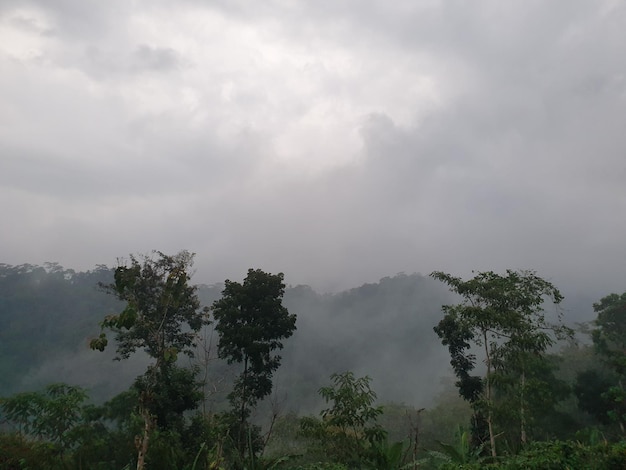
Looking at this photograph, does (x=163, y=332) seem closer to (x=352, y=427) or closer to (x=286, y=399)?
(x=286, y=399)

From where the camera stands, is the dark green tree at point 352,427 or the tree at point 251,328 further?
the tree at point 251,328

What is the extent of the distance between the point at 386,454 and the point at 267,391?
10.6m

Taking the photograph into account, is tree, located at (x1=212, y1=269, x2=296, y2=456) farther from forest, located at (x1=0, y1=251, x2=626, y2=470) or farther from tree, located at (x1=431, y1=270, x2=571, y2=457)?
tree, located at (x1=431, y1=270, x2=571, y2=457)

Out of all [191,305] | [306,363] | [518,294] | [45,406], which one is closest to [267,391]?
[191,305]

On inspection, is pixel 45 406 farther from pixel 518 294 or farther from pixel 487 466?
pixel 518 294

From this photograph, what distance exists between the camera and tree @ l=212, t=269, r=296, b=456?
773 inches

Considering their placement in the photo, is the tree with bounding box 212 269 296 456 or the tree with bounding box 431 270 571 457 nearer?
the tree with bounding box 431 270 571 457

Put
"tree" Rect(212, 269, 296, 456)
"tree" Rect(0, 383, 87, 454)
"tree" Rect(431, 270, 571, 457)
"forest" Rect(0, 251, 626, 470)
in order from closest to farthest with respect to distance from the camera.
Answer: "forest" Rect(0, 251, 626, 470) → "tree" Rect(431, 270, 571, 457) → "tree" Rect(0, 383, 87, 454) → "tree" Rect(212, 269, 296, 456)

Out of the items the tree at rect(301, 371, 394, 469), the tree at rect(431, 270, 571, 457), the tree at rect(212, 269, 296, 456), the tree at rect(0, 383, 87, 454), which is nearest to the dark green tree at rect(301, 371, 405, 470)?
the tree at rect(301, 371, 394, 469)

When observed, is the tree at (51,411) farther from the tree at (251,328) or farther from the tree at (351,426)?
the tree at (351,426)

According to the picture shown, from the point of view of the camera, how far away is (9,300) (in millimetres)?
93625

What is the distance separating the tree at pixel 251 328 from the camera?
19.6 m

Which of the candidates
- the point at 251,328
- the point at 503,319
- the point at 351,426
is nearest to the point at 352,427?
the point at 351,426

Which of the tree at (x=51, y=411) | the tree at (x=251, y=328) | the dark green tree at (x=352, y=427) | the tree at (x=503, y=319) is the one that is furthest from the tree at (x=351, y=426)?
the tree at (x=51, y=411)
